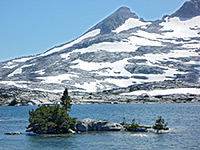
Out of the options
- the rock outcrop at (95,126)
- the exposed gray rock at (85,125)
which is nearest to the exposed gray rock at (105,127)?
the rock outcrop at (95,126)

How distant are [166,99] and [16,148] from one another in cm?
15958

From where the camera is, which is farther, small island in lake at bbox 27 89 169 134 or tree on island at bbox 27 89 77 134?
small island in lake at bbox 27 89 169 134

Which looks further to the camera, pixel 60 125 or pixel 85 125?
pixel 85 125

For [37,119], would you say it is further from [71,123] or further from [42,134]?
[71,123]

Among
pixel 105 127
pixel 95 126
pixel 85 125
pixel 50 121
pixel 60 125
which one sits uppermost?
pixel 50 121

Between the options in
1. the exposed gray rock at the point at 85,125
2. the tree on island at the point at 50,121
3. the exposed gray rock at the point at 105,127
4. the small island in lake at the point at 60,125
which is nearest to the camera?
the tree on island at the point at 50,121

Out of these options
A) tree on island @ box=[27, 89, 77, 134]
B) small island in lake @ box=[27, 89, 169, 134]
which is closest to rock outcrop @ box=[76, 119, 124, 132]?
small island in lake @ box=[27, 89, 169, 134]

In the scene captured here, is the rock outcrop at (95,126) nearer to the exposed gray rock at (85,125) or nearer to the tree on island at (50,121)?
the exposed gray rock at (85,125)

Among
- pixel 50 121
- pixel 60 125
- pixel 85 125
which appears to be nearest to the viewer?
pixel 60 125

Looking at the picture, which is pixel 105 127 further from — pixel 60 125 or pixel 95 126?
pixel 60 125

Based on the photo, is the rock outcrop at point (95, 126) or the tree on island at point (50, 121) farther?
the rock outcrop at point (95, 126)

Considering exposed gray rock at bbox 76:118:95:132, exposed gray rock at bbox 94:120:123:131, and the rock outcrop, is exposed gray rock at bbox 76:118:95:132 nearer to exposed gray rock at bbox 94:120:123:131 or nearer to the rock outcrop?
the rock outcrop

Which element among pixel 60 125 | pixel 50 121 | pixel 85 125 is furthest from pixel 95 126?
pixel 50 121

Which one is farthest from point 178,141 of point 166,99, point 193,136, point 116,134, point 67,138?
point 166,99
